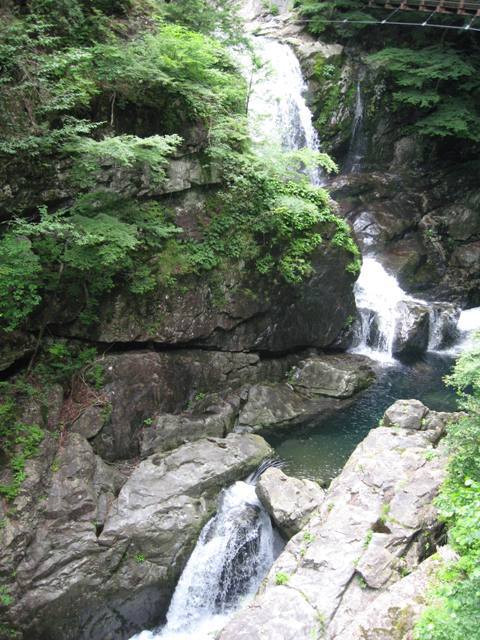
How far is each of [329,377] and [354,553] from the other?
23.1 ft

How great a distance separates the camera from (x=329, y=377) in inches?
510

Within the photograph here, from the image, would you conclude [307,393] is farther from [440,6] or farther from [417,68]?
[440,6]

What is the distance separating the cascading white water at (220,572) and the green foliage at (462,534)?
3.73 meters

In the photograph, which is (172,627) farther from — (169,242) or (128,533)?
(169,242)

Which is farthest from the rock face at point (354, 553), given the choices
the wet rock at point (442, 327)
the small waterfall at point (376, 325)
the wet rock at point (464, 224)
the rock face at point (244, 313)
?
the wet rock at point (464, 224)

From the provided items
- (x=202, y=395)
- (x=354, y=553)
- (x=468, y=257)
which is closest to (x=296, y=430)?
(x=202, y=395)

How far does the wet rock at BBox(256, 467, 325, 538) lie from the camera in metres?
7.94

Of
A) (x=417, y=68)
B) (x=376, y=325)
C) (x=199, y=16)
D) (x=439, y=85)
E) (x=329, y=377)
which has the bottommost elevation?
(x=329, y=377)

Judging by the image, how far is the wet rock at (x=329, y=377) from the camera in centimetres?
1270

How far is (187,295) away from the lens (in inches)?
428

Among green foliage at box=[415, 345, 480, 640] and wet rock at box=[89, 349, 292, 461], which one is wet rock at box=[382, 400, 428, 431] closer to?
green foliage at box=[415, 345, 480, 640]

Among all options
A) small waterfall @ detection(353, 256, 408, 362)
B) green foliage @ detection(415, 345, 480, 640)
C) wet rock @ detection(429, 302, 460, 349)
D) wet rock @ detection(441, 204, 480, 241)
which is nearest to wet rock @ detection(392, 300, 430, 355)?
small waterfall @ detection(353, 256, 408, 362)

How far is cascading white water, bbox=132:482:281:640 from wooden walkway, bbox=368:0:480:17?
18900 millimetres

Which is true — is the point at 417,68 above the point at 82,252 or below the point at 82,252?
above
